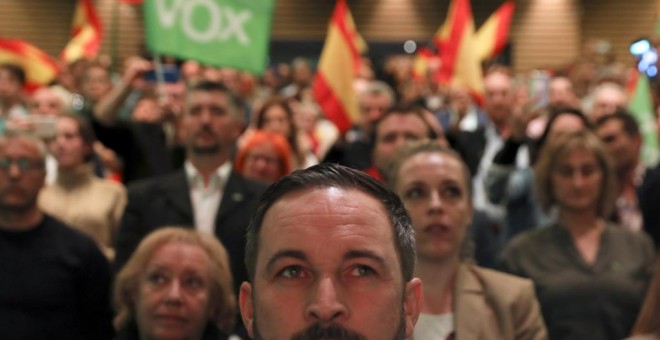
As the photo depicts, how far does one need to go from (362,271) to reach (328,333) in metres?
0.12

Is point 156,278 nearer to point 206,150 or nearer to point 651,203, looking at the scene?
point 206,150

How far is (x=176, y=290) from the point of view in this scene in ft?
13.4

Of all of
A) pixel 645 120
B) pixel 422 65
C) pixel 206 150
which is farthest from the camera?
pixel 422 65

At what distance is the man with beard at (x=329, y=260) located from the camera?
5.70 ft

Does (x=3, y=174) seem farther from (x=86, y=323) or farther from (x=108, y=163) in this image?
(x=108, y=163)

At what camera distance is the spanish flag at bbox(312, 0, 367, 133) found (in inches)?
315

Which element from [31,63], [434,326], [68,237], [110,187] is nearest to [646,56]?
[434,326]

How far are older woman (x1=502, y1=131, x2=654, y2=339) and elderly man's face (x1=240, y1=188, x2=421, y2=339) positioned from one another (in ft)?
8.21

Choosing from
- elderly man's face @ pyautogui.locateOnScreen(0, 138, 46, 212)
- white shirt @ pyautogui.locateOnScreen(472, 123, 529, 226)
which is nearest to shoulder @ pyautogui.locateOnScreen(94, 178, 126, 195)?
elderly man's face @ pyautogui.locateOnScreen(0, 138, 46, 212)

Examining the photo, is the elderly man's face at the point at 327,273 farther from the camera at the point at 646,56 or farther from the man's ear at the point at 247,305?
the camera at the point at 646,56

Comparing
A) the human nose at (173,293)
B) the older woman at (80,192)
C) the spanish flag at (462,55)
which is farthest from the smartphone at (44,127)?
the spanish flag at (462,55)

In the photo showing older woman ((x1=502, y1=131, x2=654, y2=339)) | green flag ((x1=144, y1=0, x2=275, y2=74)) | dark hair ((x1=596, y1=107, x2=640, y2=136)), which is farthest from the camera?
green flag ((x1=144, y1=0, x2=275, y2=74))

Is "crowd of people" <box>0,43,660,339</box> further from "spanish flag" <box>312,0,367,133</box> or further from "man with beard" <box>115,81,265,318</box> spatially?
"spanish flag" <box>312,0,367,133</box>

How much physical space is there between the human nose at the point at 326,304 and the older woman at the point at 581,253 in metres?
2.66
